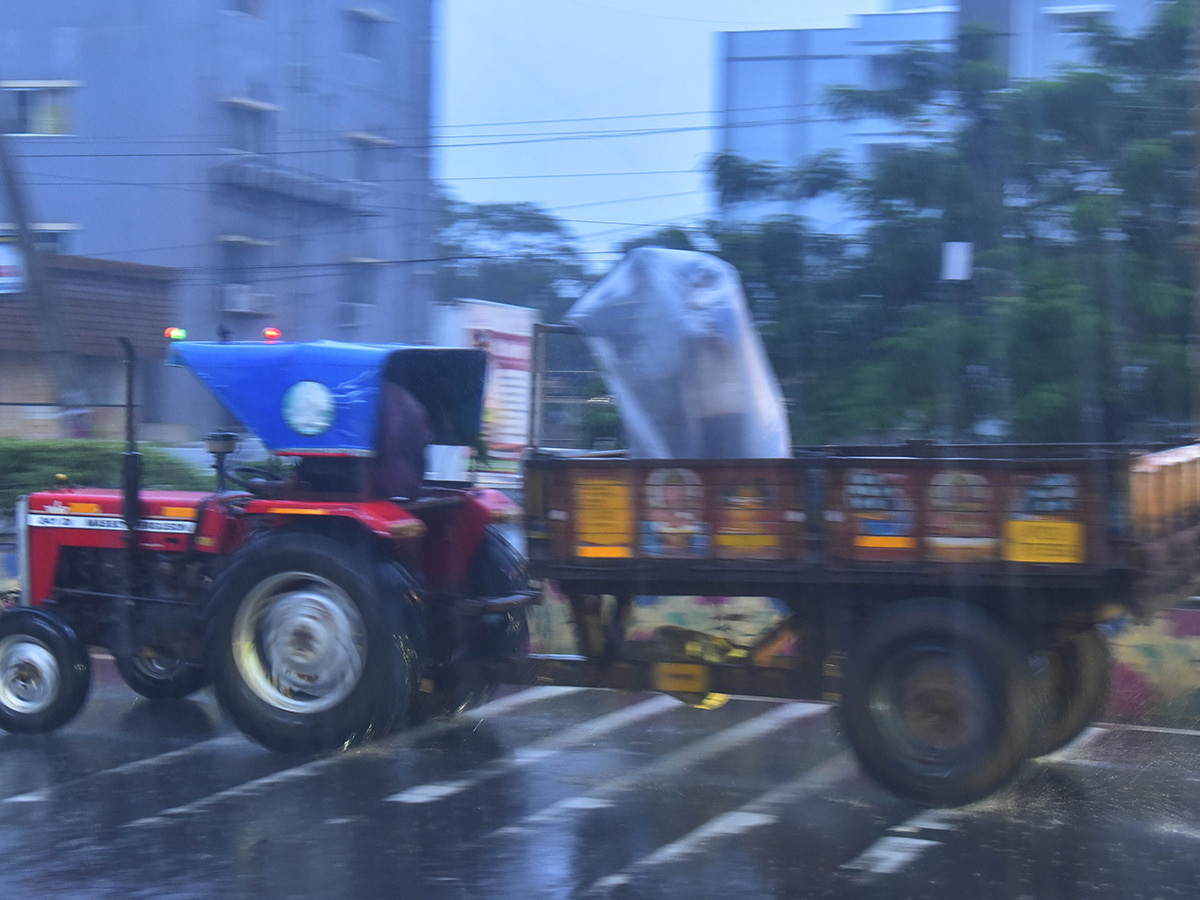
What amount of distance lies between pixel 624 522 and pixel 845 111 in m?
9.68

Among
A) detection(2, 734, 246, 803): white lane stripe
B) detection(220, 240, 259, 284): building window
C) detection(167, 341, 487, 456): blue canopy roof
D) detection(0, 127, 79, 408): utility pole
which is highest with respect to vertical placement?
detection(220, 240, 259, 284): building window

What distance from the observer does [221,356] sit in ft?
22.9

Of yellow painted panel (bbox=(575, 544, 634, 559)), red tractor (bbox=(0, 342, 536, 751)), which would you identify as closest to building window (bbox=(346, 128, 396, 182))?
red tractor (bbox=(0, 342, 536, 751))

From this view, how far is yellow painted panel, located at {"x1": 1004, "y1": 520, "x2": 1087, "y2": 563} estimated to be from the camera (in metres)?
5.64

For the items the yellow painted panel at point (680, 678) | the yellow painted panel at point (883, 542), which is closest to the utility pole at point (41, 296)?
the yellow painted panel at point (680, 678)

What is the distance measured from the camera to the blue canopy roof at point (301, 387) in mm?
6840

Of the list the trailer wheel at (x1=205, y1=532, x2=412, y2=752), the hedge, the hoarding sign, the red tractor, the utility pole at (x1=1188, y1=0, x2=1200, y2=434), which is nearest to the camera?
the trailer wheel at (x1=205, y1=532, x2=412, y2=752)

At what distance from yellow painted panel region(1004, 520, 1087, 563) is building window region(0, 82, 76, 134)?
2338 centimetres

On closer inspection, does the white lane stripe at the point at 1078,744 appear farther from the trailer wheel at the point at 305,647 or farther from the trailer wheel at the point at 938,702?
the trailer wheel at the point at 305,647

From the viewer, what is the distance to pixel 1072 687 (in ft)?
22.5

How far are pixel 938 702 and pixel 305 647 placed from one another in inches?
126

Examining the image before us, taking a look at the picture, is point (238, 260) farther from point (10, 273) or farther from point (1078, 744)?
point (1078, 744)

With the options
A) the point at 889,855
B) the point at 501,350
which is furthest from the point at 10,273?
the point at 889,855

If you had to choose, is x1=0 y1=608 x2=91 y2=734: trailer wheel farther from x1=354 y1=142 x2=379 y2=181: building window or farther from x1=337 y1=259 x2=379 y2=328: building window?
x1=354 y1=142 x2=379 y2=181: building window
